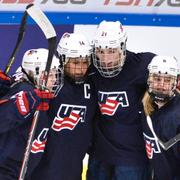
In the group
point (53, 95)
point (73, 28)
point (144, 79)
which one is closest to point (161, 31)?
point (73, 28)

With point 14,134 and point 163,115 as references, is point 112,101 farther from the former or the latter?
point 14,134

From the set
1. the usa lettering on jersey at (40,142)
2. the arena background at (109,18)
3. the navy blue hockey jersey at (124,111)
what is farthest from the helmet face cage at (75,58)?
the arena background at (109,18)

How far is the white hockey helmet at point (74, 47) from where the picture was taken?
197 centimetres

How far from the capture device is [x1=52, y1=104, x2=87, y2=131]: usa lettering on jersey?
201cm

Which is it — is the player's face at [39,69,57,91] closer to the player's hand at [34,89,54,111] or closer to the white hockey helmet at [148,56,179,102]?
the player's hand at [34,89,54,111]

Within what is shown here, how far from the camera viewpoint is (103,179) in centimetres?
215

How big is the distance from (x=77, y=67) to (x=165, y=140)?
410mm

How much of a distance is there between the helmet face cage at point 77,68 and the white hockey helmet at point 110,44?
0.15 ft

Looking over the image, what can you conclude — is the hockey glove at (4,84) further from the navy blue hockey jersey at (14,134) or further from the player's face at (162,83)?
the player's face at (162,83)

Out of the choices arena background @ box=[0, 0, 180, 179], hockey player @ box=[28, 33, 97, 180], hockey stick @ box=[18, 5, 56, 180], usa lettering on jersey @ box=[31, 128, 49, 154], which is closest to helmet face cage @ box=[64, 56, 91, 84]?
hockey player @ box=[28, 33, 97, 180]

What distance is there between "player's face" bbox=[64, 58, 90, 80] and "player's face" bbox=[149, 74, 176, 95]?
0.25 metres

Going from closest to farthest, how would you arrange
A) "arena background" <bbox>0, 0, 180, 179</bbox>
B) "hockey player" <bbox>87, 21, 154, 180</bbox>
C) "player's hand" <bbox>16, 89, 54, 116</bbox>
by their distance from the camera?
"player's hand" <bbox>16, 89, 54, 116</bbox>, "hockey player" <bbox>87, 21, 154, 180</bbox>, "arena background" <bbox>0, 0, 180, 179</bbox>

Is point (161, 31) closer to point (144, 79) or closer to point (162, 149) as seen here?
point (144, 79)

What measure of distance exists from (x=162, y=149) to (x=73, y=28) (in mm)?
1185
